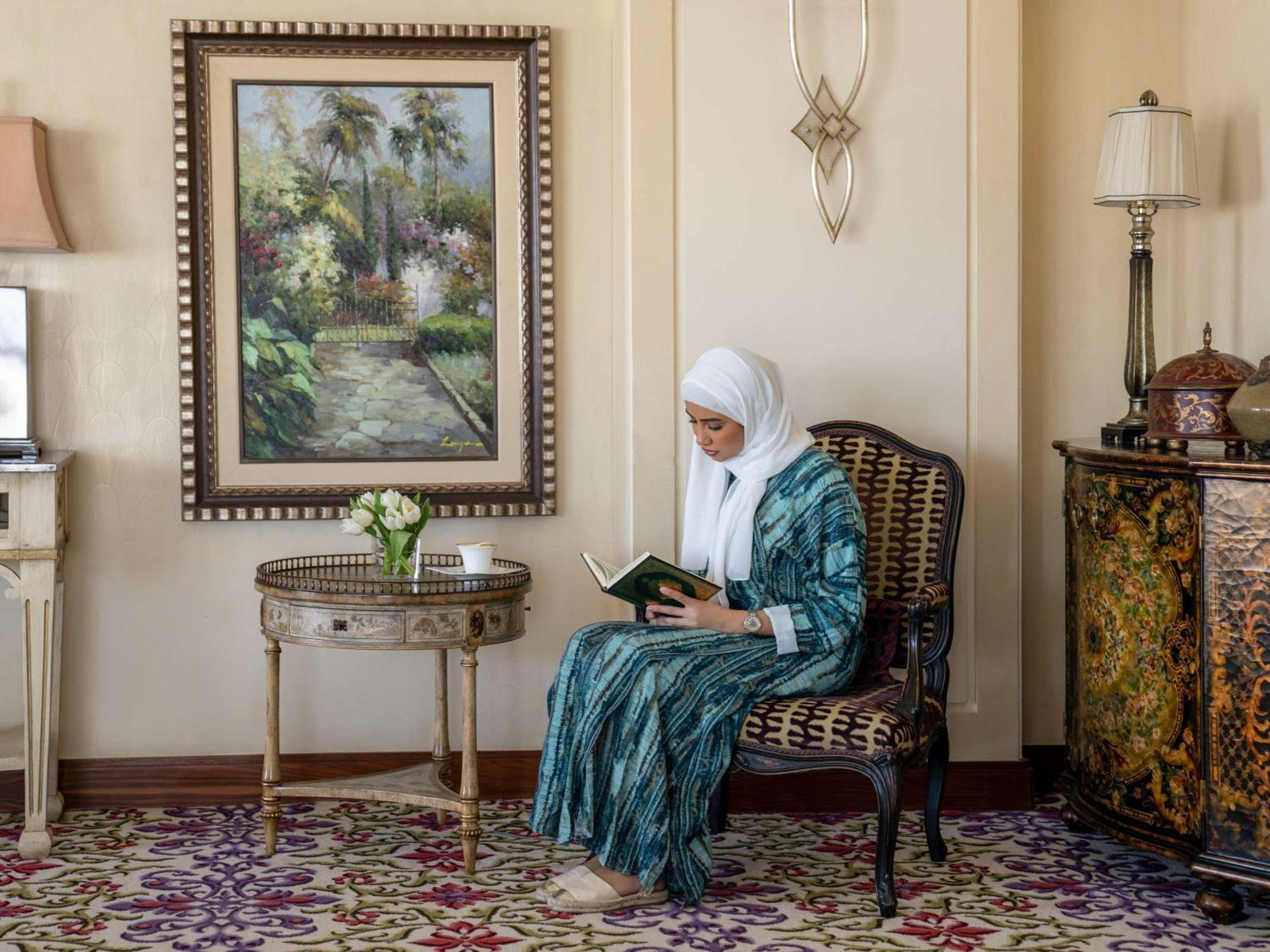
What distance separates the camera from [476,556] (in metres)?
3.59

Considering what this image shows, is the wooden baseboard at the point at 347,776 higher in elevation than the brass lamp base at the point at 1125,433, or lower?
lower

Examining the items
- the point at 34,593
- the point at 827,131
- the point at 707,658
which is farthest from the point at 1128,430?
the point at 34,593

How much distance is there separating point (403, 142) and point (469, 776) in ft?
6.30

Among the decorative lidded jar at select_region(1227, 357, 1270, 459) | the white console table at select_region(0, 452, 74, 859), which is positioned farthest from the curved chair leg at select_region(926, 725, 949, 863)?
the white console table at select_region(0, 452, 74, 859)

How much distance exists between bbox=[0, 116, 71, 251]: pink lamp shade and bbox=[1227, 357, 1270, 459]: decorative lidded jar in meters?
3.23

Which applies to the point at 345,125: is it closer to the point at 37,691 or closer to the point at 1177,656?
the point at 37,691

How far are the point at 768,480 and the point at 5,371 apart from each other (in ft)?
7.49

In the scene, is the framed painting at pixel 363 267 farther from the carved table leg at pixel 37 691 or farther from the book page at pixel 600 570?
the book page at pixel 600 570

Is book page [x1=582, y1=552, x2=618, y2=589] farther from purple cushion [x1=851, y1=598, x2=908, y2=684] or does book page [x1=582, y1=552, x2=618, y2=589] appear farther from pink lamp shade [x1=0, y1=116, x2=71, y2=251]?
pink lamp shade [x1=0, y1=116, x2=71, y2=251]

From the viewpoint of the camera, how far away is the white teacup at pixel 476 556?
11.8ft

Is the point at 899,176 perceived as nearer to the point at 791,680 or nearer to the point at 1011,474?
the point at 1011,474

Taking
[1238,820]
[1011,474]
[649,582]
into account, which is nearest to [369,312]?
[649,582]

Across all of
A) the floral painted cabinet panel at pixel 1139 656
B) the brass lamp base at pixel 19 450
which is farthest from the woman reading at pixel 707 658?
the brass lamp base at pixel 19 450
